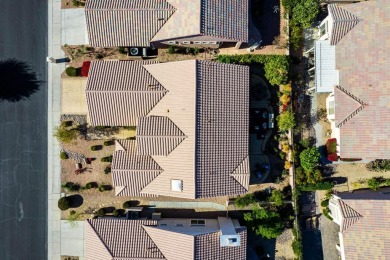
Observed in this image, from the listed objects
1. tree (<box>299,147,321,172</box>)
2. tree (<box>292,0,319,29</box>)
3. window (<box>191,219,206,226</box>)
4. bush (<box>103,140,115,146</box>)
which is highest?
tree (<box>292,0,319,29</box>)

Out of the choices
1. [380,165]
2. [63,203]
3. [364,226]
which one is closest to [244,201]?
[364,226]

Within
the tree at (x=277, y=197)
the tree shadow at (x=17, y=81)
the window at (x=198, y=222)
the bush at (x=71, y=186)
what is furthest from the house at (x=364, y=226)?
the tree shadow at (x=17, y=81)

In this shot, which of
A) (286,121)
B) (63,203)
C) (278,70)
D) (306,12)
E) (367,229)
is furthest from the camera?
(63,203)

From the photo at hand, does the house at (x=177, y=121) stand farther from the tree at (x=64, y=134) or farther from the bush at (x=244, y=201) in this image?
the tree at (x=64, y=134)

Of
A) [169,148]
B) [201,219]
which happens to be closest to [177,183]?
[169,148]

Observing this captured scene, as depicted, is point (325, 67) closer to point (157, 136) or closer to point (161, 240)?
point (157, 136)

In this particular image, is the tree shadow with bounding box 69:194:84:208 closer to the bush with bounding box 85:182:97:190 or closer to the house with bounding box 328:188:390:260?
the bush with bounding box 85:182:97:190

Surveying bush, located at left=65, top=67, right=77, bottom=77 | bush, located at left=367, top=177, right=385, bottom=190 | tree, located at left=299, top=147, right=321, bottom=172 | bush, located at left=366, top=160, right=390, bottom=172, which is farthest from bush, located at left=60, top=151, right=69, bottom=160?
bush, located at left=366, top=160, right=390, bottom=172

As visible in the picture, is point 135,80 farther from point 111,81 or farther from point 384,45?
point 384,45
